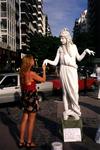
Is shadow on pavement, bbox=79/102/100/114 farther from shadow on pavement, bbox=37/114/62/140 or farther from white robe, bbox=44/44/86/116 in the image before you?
white robe, bbox=44/44/86/116

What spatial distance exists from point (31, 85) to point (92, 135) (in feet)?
7.52

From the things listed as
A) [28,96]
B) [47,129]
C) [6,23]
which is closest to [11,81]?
[47,129]

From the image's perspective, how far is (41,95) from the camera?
2328 cm

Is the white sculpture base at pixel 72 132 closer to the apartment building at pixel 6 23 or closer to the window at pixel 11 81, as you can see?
the window at pixel 11 81

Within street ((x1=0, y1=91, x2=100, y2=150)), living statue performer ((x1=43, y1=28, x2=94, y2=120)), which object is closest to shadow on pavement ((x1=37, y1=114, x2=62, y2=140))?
street ((x1=0, y1=91, x2=100, y2=150))

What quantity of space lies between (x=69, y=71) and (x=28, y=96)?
1.57 m

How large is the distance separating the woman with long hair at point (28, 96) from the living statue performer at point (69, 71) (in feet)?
4.48

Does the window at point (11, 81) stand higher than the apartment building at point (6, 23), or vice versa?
the apartment building at point (6, 23)

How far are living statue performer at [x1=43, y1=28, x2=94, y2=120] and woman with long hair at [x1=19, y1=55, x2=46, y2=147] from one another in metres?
1.37

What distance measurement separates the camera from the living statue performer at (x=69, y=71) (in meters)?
11.6

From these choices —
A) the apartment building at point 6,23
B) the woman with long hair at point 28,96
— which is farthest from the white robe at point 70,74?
the apartment building at point 6,23

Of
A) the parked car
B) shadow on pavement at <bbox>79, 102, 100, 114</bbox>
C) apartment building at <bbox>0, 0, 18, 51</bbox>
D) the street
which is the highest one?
apartment building at <bbox>0, 0, 18, 51</bbox>

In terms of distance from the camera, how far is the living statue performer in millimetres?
11617

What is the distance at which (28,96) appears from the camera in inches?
410
